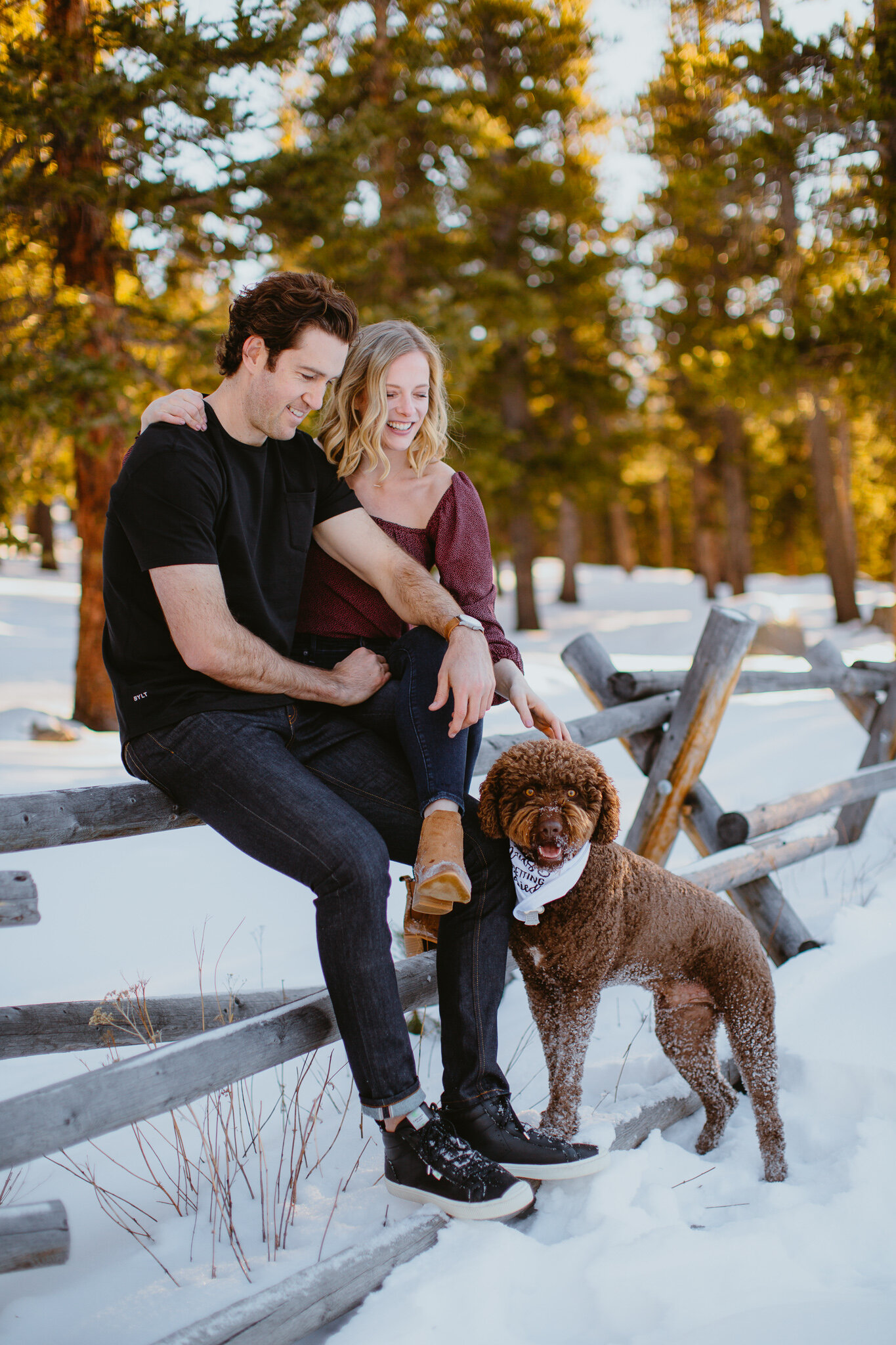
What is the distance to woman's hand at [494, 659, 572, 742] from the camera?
262cm

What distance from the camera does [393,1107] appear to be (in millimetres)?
2102

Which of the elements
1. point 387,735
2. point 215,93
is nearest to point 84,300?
point 215,93

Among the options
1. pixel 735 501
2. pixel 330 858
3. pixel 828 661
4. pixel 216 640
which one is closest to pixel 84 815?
pixel 216 640

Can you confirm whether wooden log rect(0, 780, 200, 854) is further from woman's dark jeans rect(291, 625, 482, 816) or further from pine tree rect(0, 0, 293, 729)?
pine tree rect(0, 0, 293, 729)

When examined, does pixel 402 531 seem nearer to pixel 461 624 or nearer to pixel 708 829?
pixel 461 624

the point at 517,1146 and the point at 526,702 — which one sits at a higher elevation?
the point at 526,702

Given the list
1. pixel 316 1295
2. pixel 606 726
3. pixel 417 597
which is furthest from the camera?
pixel 606 726

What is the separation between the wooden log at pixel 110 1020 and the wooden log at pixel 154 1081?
24 cm

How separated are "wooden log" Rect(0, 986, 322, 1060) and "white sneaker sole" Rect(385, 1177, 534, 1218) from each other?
2.04ft

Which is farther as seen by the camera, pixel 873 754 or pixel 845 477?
pixel 845 477

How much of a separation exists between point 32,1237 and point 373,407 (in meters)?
2.22

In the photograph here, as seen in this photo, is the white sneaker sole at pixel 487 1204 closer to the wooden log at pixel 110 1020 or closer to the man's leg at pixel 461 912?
the man's leg at pixel 461 912

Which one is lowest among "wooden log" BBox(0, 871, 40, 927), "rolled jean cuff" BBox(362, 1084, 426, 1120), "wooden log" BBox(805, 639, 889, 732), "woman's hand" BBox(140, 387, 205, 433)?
"rolled jean cuff" BBox(362, 1084, 426, 1120)

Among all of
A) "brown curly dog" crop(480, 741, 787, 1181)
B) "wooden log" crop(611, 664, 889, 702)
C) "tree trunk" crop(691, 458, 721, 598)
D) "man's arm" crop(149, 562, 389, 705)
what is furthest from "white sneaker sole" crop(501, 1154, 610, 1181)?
"tree trunk" crop(691, 458, 721, 598)
